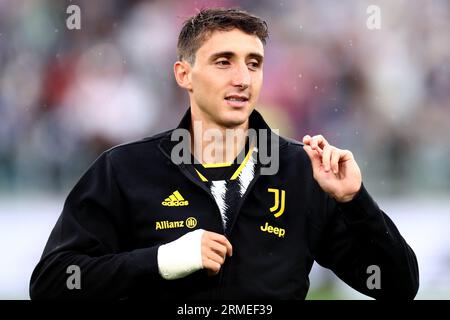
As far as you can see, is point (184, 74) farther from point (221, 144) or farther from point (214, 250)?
point (214, 250)

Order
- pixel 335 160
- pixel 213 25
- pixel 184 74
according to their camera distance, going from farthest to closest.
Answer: pixel 184 74 → pixel 213 25 → pixel 335 160

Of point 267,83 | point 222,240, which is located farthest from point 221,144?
point 267,83

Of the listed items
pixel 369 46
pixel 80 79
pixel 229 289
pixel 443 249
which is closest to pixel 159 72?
pixel 80 79

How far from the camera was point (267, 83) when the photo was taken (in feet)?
21.9

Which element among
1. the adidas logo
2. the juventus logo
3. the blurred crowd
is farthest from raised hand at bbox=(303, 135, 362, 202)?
the blurred crowd

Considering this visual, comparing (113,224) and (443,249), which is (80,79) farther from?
(113,224)

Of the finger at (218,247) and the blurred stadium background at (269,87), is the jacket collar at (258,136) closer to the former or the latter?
the finger at (218,247)

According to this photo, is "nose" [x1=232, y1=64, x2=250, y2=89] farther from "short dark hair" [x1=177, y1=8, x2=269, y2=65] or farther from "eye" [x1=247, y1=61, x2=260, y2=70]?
"short dark hair" [x1=177, y1=8, x2=269, y2=65]

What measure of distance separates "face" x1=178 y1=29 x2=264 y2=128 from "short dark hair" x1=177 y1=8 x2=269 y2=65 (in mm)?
21

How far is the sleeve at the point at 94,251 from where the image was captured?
8.21 feet

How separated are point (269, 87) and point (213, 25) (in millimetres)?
3935

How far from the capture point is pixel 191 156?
2742mm

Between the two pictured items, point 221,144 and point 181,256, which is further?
point 221,144
